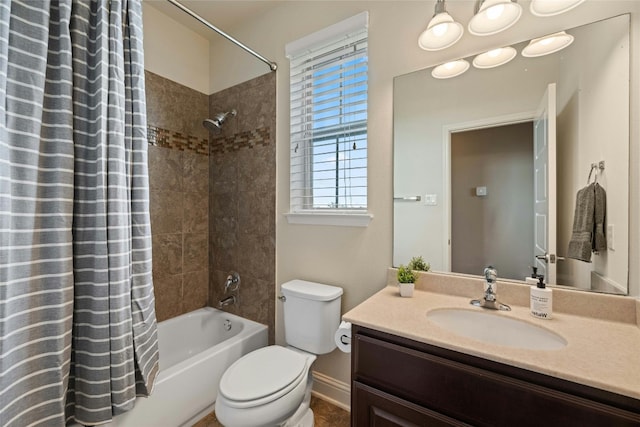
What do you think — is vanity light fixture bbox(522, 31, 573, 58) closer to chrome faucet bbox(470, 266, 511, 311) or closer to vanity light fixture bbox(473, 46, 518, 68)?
vanity light fixture bbox(473, 46, 518, 68)

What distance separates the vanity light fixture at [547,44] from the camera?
44.0 inches

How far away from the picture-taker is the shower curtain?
957 millimetres

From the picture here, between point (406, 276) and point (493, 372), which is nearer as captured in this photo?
point (493, 372)

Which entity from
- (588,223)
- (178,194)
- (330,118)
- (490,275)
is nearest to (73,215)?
(178,194)

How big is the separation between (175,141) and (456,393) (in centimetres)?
228

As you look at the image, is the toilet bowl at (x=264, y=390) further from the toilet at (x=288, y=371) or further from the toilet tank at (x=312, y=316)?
the toilet tank at (x=312, y=316)

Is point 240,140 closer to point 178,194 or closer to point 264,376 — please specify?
point 178,194

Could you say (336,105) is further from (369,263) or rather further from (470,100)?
(369,263)

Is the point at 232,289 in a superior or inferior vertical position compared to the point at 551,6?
inferior

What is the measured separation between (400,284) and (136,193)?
1295 mm

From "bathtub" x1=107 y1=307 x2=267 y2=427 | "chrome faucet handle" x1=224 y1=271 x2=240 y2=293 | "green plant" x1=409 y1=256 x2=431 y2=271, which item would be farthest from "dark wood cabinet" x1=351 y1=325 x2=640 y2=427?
"chrome faucet handle" x1=224 y1=271 x2=240 y2=293

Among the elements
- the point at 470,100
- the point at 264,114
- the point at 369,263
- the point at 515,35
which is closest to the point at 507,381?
the point at 369,263

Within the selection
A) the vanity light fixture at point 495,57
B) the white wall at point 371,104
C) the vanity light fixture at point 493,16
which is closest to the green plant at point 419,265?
the white wall at point 371,104

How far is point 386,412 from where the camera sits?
978 millimetres
